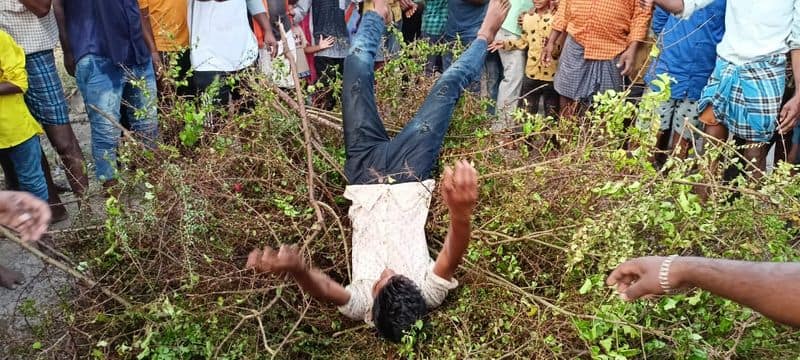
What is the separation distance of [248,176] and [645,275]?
219 cm

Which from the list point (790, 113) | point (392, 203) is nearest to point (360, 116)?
point (392, 203)

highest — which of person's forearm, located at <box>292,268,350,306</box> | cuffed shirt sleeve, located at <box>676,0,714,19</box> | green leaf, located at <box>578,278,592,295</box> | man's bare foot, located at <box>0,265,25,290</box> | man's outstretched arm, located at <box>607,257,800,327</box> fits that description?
cuffed shirt sleeve, located at <box>676,0,714,19</box>

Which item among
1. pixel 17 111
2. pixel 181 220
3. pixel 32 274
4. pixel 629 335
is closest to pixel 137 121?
pixel 17 111

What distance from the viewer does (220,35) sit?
15.8ft

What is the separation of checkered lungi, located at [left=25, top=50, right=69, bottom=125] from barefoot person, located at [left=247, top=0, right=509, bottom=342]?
6.54 ft

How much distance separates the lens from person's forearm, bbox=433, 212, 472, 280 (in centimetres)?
246

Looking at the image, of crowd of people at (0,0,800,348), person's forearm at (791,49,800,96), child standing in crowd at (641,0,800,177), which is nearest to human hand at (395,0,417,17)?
crowd of people at (0,0,800,348)

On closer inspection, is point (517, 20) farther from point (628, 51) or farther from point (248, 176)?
point (248, 176)

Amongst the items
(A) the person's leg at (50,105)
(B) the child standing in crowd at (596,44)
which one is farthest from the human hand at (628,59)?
(A) the person's leg at (50,105)

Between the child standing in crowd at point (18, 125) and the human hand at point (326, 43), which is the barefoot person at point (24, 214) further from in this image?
the human hand at point (326, 43)

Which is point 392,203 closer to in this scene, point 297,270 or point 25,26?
point 297,270

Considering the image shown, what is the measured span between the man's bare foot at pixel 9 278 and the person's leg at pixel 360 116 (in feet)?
6.60

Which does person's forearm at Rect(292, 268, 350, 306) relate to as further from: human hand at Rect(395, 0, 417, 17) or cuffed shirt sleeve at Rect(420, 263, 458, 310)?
human hand at Rect(395, 0, 417, 17)

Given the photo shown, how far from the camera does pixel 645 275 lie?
6.82 ft
